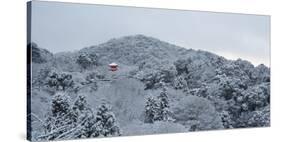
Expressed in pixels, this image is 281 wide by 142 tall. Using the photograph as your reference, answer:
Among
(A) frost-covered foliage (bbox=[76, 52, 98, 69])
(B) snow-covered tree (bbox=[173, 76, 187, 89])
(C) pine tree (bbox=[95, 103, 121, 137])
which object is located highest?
(A) frost-covered foliage (bbox=[76, 52, 98, 69])

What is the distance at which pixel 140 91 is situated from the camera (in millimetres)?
7812

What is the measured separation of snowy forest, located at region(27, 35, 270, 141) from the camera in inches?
282

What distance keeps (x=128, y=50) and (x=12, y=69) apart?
69.4 inches

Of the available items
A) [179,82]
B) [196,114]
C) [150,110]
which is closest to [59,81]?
[150,110]

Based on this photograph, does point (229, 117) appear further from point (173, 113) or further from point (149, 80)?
point (149, 80)

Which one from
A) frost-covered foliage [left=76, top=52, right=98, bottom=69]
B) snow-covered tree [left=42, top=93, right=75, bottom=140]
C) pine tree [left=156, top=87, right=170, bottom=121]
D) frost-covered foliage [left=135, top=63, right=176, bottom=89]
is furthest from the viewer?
pine tree [left=156, top=87, right=170, bottom=121]

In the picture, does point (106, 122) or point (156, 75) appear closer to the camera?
point (106, 122)

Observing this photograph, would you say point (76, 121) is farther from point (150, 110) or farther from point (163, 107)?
point (163, 107)

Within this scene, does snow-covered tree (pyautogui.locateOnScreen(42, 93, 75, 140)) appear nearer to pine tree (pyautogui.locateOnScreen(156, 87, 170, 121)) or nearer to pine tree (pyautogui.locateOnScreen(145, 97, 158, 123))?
pine tree (pyautogui.locateOnScreen(145, 97, 158, 123))

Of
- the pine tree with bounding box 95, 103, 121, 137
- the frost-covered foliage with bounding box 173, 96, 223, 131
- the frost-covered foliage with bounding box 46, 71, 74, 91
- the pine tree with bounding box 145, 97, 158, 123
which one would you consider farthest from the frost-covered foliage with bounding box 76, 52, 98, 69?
the frost-covered foliage with bounding box 173, 96, 223, 131

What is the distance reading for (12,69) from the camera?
7.07 meters

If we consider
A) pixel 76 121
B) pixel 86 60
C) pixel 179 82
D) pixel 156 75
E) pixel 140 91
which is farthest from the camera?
pixel 179 82

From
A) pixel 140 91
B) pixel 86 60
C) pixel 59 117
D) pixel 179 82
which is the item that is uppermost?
pixel 86 60

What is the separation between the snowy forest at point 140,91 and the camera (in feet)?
23.5
